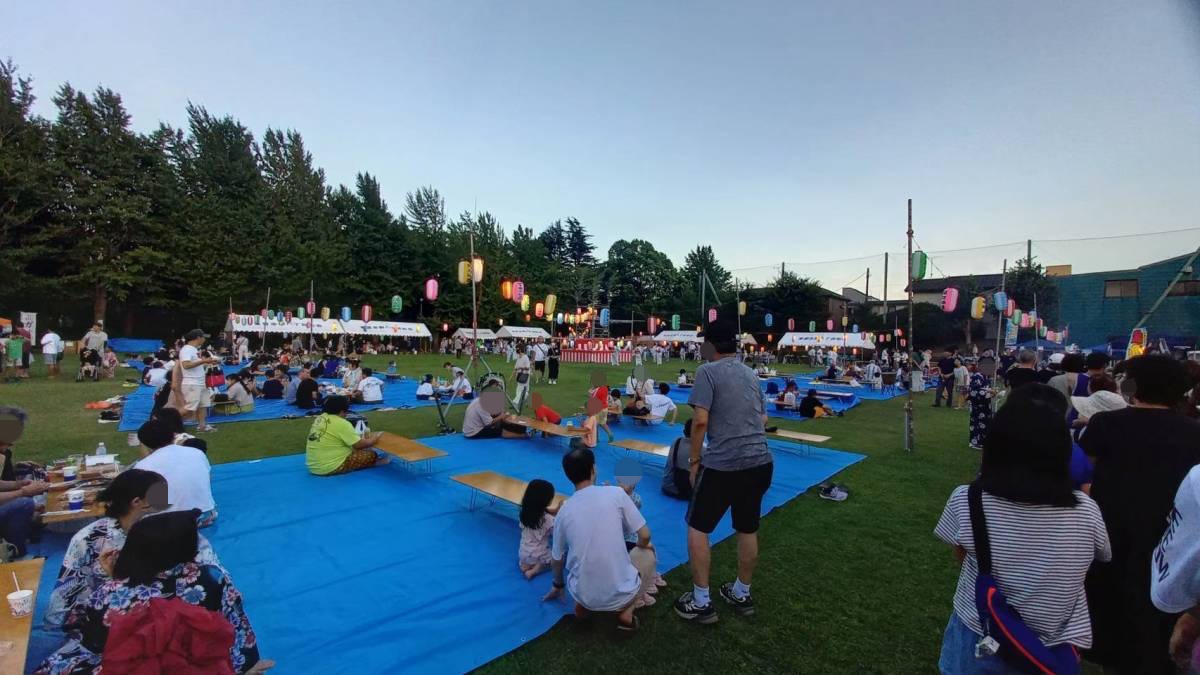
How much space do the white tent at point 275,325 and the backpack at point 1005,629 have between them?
→ 29180 mm

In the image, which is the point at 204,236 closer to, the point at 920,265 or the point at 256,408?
the point at 256,408

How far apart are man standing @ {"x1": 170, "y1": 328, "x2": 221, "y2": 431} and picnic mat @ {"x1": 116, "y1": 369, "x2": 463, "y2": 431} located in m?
1.08

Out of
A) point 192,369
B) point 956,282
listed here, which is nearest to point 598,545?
point 192,369

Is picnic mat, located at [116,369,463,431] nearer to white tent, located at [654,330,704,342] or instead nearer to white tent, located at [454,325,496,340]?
white tent, located at [454,325,496,340]

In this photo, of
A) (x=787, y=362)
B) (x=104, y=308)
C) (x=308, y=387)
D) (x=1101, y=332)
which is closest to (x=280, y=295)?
(x=104, y=308)

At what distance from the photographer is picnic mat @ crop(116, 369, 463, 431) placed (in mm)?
10134

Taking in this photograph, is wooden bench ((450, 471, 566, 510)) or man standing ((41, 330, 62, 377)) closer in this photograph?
wooden bench ((450, 471, 566, 510))

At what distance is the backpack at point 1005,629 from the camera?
171 centimetres

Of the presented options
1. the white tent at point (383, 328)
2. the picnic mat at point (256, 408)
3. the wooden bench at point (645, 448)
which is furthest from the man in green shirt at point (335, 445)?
the white tent at point (383, 328)

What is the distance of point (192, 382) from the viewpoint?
8.75 metres

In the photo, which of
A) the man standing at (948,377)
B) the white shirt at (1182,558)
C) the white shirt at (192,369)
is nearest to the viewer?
the white shirt at (1182,558)

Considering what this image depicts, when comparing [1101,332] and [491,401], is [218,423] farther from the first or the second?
[1101,332]

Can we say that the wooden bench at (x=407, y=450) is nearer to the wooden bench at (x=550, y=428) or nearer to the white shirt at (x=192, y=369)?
the wooden bench at (x=550, y=428)

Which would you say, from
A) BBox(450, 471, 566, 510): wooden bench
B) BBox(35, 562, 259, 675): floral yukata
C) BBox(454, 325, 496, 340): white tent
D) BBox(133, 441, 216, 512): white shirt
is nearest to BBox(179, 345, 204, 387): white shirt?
BBox(133, 441, 216, 512): white shirt
